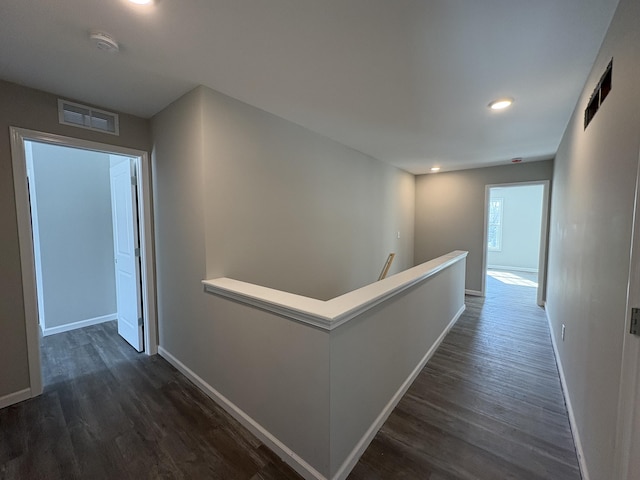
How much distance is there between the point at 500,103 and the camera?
2.34 m

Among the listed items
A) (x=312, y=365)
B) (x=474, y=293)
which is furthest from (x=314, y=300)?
(x=474, y=293)

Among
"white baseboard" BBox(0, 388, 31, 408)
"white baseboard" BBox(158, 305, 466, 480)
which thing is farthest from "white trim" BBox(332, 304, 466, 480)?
"white baseboard" BBox(0, 388, 31, 408)

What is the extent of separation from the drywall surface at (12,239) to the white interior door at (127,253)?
0.76 m

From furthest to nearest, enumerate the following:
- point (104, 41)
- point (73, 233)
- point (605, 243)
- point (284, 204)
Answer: point (73, 233)
point (284, 204)
point (104, 41)
point (605, 243)

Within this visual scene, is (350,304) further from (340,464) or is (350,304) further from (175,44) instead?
(175,44)

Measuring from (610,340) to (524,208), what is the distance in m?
8.36

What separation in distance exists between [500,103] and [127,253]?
399 cm

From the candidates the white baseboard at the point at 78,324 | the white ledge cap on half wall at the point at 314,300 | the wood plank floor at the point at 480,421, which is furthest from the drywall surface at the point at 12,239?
the wood plank floor at the point at 480,421

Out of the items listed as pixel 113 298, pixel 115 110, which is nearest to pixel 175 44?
pixel 115 110

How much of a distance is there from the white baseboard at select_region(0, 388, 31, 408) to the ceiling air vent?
218 cm

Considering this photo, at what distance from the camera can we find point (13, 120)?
205 cm

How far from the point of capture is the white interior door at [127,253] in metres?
2.85

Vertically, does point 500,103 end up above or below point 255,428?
above

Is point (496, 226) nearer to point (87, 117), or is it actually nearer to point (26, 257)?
point (87, 117)
